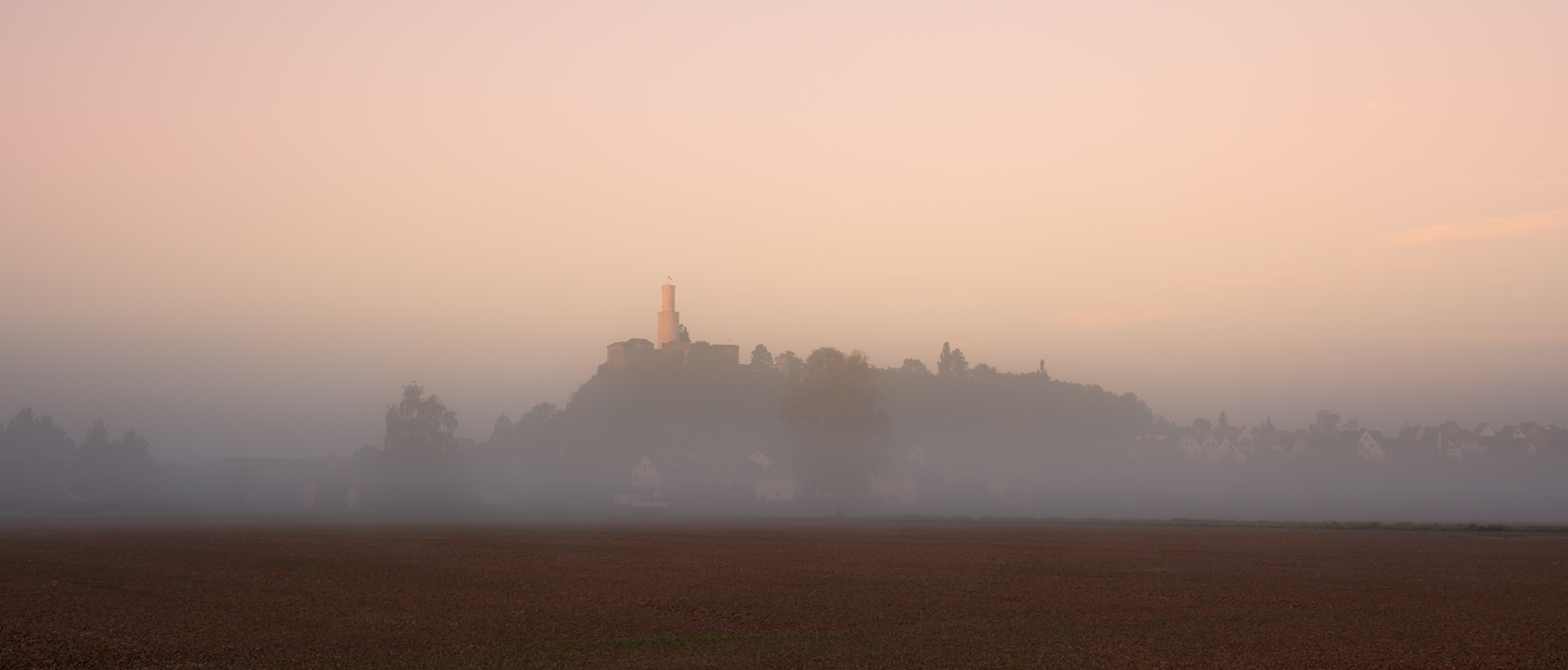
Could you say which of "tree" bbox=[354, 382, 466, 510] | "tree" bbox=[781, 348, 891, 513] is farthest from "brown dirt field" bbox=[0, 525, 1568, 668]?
"tree" bbox=[354, 382, 466, 510]

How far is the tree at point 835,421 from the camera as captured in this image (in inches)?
3642

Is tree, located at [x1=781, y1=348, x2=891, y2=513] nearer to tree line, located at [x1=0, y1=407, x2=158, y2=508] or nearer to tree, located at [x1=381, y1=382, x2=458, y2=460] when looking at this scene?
tree, located at [x1=381, y1=382, x2=458, y2=460]

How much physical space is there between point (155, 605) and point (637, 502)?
108 meters

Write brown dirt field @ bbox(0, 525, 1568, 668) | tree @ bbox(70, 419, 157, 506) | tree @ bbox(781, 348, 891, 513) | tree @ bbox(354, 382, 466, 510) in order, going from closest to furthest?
brown dirt field @ bbox(0, 525, 1568, 668) < tree @ bbox(781, 348, 891, 513) < tree @ bbox(354, 382, 466, 510) < tree @ bbox(70, 419, 157, 506)

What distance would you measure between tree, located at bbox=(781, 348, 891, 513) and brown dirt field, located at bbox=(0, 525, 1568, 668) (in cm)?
5693

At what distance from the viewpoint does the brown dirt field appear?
14406 millimetres

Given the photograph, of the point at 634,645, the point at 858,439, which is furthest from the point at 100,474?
the point at 634,645

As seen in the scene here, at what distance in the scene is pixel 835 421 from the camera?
92625 millimetres

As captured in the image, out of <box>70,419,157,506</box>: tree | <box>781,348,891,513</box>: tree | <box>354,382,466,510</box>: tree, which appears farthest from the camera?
<box>70,419,157,506</box>: tree

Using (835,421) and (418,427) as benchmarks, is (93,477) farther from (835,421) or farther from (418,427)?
(835,421)

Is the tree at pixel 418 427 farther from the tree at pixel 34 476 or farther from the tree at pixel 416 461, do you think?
the tree at pixel 34 476

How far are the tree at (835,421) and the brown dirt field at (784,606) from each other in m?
56.9

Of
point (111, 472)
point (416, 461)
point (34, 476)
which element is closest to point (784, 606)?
point (416, 461)

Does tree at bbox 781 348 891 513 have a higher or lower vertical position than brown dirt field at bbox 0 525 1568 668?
higher
